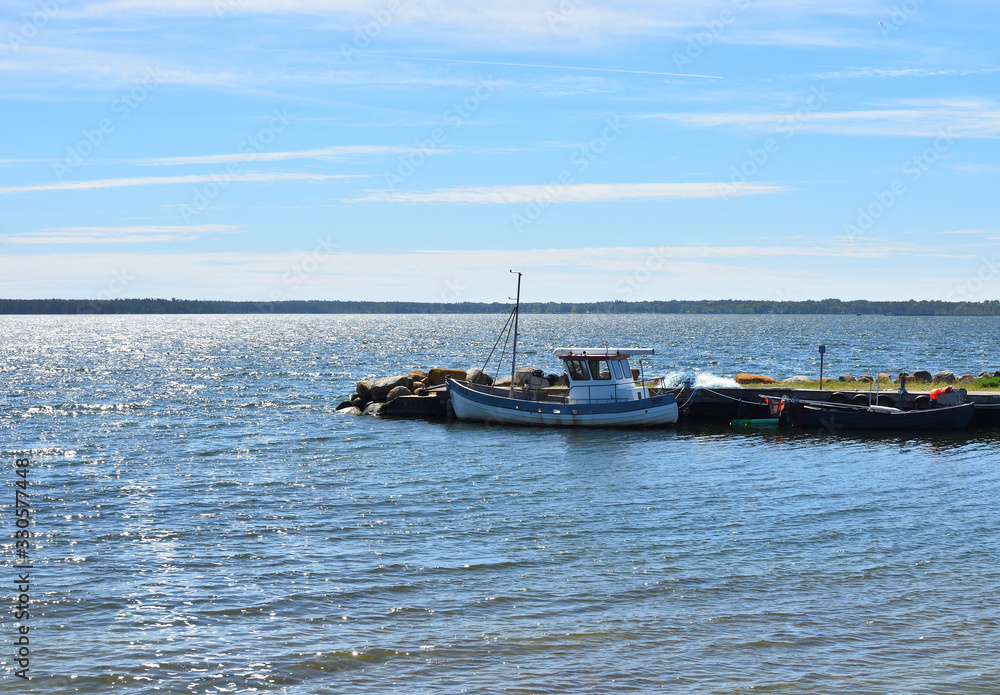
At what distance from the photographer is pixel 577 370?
132ft

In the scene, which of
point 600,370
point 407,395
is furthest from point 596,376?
point 407,395

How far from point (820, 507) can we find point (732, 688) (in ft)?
40.3

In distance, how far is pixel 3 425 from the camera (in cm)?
4088

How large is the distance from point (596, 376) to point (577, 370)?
0.88 meters

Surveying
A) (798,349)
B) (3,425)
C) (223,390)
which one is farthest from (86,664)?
(798,349)

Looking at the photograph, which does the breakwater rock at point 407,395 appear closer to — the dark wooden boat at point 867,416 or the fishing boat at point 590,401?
the fishing boat at point 590,401

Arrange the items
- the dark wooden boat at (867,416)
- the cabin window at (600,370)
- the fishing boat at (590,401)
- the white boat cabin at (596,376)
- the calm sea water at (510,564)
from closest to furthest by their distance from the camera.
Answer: the calm sea water at (510,564) < the dark wooden boat at (867,416) < the fishing boat at (590,401) < the white boat cabin at (596,376) < the cabin window at (600,370)

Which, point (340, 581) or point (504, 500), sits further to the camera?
point (504, 500)

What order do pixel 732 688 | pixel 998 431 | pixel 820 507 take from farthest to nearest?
pixel 998 431 → pixel 820 507 → pixel 732 688

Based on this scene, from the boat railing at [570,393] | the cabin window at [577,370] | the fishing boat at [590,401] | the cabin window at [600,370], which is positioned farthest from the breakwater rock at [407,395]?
the cabin window at [600,370]

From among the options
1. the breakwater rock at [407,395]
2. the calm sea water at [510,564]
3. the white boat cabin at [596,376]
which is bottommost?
the calm sea water at [510,564]

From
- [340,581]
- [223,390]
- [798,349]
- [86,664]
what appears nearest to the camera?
[86,664]

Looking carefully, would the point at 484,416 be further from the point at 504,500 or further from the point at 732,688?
the point at 732,688

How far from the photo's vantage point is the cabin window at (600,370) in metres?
40.0
